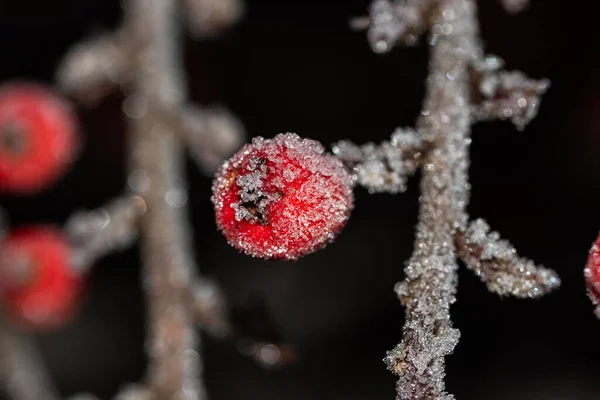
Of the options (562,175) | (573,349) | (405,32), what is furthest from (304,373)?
(405,32)

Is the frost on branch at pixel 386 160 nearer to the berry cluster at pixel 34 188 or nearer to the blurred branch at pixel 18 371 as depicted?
the berry cluster at pixel 34 188

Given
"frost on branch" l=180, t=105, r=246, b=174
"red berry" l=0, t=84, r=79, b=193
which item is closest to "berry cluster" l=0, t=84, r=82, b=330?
"red berry" l=0, t=84, r=79, b=193

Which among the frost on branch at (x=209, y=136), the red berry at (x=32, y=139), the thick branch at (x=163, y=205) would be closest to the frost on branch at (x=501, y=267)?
the thick branch at (x=163, y=205)

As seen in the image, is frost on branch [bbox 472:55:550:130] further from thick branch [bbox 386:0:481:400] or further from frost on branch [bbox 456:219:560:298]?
frost on branch [bbox 456:219:560:298]

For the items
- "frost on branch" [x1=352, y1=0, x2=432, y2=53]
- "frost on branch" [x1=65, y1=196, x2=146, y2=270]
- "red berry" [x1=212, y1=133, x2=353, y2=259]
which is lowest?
"red berry" [x1=212, y1=133, x2=353, y2=259]

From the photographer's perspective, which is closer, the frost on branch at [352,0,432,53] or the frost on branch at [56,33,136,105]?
the frost on branch at [352,0,432,53]
